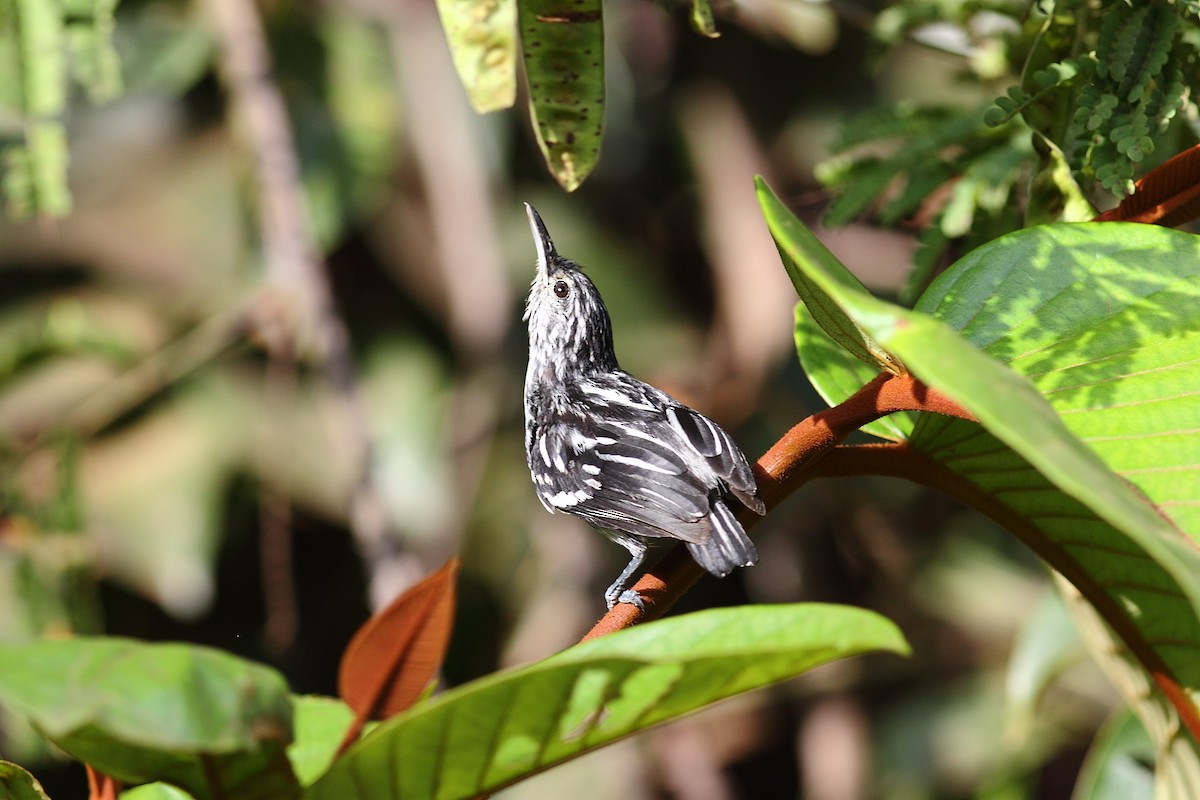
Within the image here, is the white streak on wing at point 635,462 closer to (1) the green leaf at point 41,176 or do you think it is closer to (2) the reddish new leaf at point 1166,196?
(2) the reddish new leaf at point 1166,196

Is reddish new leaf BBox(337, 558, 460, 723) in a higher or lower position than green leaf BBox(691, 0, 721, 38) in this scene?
lower

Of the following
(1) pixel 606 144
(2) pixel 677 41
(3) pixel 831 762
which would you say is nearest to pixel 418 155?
(1) pixel 606 144

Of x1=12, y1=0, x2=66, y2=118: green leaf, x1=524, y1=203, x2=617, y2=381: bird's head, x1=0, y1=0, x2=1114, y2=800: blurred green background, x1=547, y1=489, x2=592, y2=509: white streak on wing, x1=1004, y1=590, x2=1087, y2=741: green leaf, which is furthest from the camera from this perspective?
x1=0, y1=0, x2=1114, y2=800: blurred green background

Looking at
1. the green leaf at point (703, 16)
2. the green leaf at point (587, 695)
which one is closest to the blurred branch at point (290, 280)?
the green leaf at point (703, 16)

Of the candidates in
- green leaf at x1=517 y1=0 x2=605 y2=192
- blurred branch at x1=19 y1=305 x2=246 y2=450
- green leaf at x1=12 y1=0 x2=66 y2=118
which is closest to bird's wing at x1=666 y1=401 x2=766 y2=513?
green leaf at x1=517 y1=0 x2=605 y2=192

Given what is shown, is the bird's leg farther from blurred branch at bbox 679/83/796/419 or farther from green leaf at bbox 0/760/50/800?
blurred branch at bbox 679/83/796/419

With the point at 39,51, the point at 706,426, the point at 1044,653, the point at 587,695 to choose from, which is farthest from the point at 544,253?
the point at 587,695

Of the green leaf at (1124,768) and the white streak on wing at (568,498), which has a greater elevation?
the white streak on wing at (568,498)

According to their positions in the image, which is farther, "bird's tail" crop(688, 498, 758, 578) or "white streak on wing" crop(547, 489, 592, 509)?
"white streak on wing" crop(547, 489, 592, 509)
